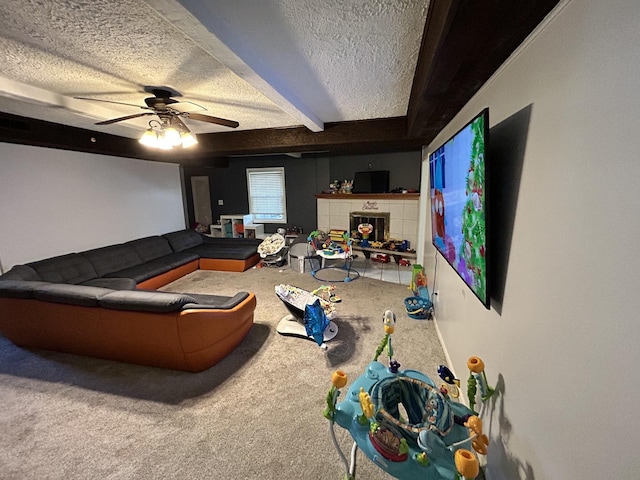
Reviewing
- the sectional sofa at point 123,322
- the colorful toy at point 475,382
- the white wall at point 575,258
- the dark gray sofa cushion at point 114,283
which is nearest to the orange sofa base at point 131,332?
the sectional sofa at point 123,322

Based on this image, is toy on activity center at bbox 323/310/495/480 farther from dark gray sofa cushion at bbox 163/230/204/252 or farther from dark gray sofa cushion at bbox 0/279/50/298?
dark gray sofa cushion at bbox 163/230/204/252

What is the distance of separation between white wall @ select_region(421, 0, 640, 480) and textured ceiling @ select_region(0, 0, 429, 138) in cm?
58

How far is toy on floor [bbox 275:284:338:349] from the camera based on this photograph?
251cm

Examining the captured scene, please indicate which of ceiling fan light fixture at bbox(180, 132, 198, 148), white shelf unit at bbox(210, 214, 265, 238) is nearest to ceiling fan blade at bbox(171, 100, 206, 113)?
ceiling fan light fixture at bbox(180, 132, 198, 148)

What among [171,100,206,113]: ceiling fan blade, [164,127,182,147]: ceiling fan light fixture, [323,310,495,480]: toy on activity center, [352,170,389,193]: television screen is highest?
[171,100,206,113]: ceiling fan blade

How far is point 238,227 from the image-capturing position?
6453 millimetres

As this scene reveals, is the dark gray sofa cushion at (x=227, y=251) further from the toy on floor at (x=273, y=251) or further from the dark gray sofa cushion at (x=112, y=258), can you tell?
the dark gray sofa cushion at (x=112, y=258)

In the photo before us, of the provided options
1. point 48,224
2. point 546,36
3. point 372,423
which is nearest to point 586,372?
point 372,423

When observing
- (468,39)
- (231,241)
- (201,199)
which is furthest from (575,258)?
(201,199)

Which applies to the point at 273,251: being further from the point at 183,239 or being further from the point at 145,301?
the point at 145,301

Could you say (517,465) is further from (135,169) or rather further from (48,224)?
(135,169)

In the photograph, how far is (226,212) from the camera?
22.1ft

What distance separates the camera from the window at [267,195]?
20.6 feet

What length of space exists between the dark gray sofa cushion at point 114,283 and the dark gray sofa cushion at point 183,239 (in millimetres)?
1613
